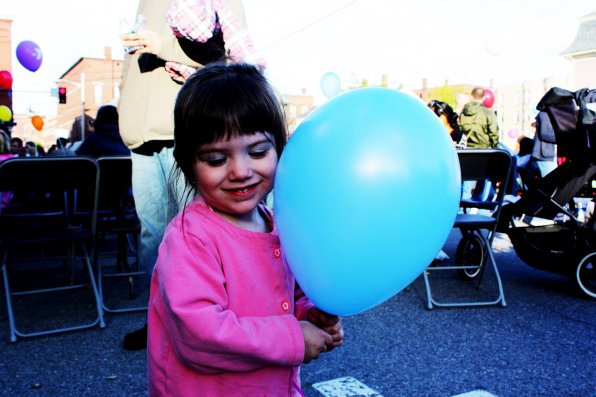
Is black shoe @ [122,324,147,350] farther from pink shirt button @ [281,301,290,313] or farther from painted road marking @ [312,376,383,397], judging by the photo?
pink shirt button @ [281,301,290,313]

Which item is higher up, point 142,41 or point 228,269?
point 142,41

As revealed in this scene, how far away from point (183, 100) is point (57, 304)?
3298 mm

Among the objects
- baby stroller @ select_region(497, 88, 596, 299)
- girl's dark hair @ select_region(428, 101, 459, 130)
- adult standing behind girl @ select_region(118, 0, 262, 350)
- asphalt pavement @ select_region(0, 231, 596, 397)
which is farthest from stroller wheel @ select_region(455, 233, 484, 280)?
adult standing behind girl @ select_region(118, 0, 262, 350)

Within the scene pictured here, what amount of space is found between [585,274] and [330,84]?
892 cm

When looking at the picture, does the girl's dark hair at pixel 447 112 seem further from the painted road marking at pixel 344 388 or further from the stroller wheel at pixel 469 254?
the painted road marking at pixel 344 388

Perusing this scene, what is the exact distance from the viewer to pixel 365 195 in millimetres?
984

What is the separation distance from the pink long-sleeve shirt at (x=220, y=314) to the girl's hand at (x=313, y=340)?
0.09 feet

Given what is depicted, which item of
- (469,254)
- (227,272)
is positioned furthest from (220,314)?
(469,254)

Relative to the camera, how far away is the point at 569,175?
4188mm

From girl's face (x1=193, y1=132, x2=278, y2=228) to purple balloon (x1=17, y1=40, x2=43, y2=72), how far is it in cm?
1115

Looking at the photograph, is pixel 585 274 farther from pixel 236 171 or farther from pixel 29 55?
pixel 29 55

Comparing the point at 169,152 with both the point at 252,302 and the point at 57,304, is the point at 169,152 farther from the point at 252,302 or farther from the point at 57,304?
the point at 57,304

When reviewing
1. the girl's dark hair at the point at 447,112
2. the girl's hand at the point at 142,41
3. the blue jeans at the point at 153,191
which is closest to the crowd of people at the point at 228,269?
the girl's hand at the point at 142,41

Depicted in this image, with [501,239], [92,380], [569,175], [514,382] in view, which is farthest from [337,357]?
[501,239]
